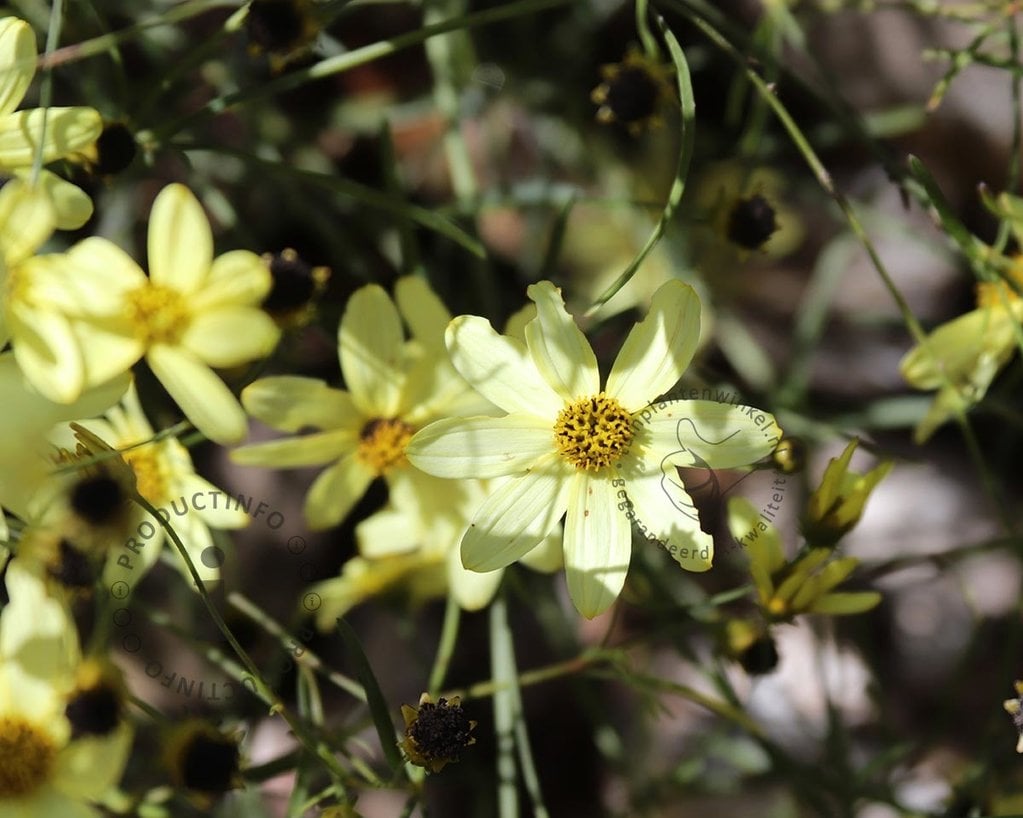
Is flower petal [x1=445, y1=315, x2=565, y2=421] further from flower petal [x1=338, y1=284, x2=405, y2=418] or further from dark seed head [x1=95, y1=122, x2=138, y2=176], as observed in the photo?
dark seed head [x1=95, y1=122, x2=138, y2=176]

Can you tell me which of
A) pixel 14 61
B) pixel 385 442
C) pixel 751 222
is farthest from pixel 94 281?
pixel 751 222

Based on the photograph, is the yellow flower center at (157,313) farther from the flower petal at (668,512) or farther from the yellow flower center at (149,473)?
the flower petal at (668,512)

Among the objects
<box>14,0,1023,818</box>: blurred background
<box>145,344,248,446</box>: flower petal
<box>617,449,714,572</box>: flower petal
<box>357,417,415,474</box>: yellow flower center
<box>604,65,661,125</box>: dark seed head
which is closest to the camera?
<box>617,449,714,572</box>: flower petal

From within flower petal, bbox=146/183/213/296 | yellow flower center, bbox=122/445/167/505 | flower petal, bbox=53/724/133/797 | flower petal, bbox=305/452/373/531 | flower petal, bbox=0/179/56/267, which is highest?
flower petal, bbox=0/179/56/267

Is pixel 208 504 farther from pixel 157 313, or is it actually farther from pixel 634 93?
pixel 634 93

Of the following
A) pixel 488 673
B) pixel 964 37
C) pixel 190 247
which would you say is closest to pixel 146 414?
pixel 190 247

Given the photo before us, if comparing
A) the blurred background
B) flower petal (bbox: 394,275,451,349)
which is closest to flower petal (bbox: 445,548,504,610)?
flower petal (bbox: 394,275,451,349)

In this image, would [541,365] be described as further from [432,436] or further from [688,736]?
[688,736]
